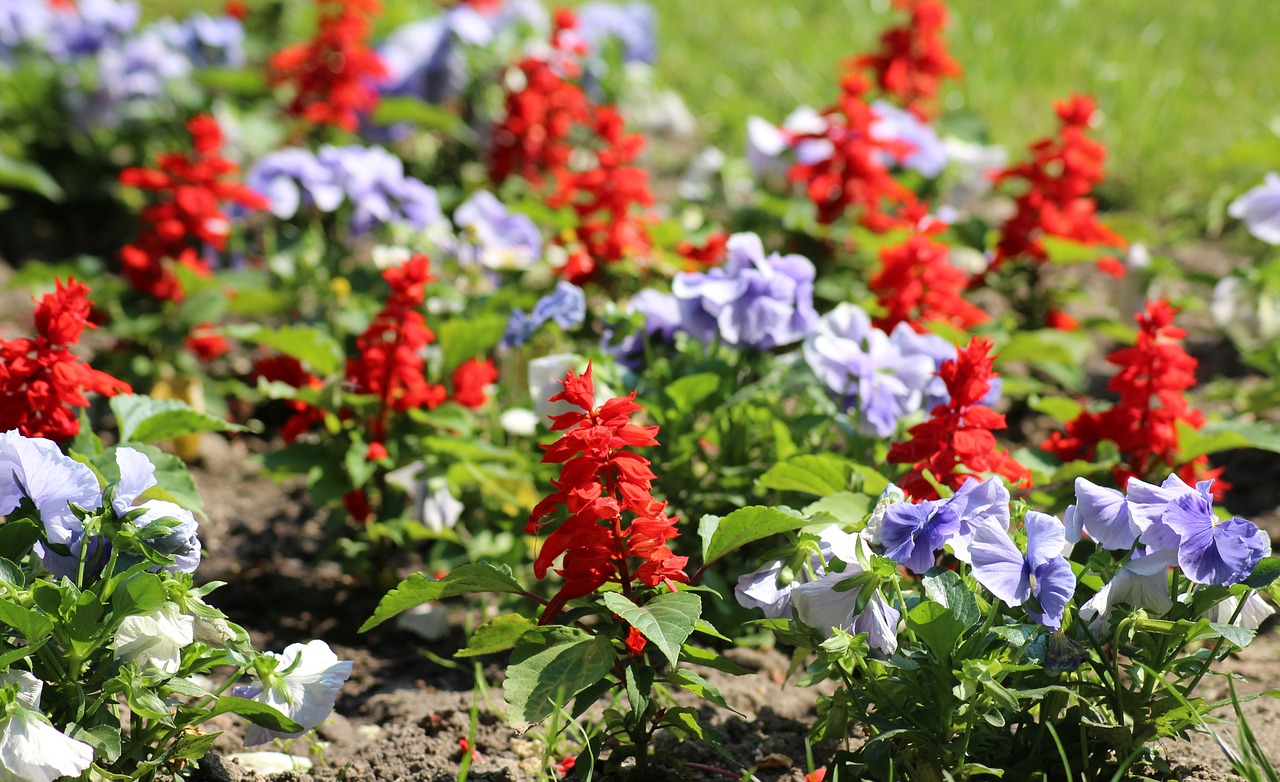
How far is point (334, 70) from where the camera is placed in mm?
3680

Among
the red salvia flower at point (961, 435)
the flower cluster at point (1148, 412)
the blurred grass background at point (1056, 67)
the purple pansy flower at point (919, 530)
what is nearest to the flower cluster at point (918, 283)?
the flower cluster at point (1148, 412)

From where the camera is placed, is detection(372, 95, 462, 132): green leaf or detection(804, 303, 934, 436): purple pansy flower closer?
detection(804, 303, 934, 436): purple pansy flower

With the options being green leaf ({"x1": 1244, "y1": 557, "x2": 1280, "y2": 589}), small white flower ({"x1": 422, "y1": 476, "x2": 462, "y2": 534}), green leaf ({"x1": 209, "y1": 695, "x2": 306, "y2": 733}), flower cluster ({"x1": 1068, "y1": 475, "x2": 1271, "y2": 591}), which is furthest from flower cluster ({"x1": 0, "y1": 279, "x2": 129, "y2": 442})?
green leaf ({"x1": 1244, "y1": 557, "x2": 1280, "y2": 589})

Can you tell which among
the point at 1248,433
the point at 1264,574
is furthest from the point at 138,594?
the point at 1248,433

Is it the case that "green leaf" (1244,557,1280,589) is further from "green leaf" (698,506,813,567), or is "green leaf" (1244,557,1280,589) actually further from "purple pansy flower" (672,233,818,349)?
"purple pansy flower" (672,233,818,349)

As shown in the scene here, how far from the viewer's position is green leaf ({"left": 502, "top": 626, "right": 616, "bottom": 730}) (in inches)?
60.0

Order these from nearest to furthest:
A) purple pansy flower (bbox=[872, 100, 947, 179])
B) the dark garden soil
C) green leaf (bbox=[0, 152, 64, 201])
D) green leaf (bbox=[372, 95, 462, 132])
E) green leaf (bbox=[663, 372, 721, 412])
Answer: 1. the dark garden soil
2. green leaf (bbox=[663, 372, 721, 412])
3. purple pansy flower (bbox=[872, 100, 947, 179])
4. green leaf (bbox=[0, 152, 64, 201])
5. green leaf (bbox=[372, 95, 462, 132])

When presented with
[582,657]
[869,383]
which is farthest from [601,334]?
[582,657]

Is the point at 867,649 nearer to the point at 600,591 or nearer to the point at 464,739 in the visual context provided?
the point at 600,591

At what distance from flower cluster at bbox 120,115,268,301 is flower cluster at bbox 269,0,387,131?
2.32 feet

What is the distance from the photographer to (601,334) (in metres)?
2.64

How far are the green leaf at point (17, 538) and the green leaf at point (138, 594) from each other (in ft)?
0.59

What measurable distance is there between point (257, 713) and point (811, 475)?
0.86m

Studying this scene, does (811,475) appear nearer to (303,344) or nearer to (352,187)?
(303,344)
